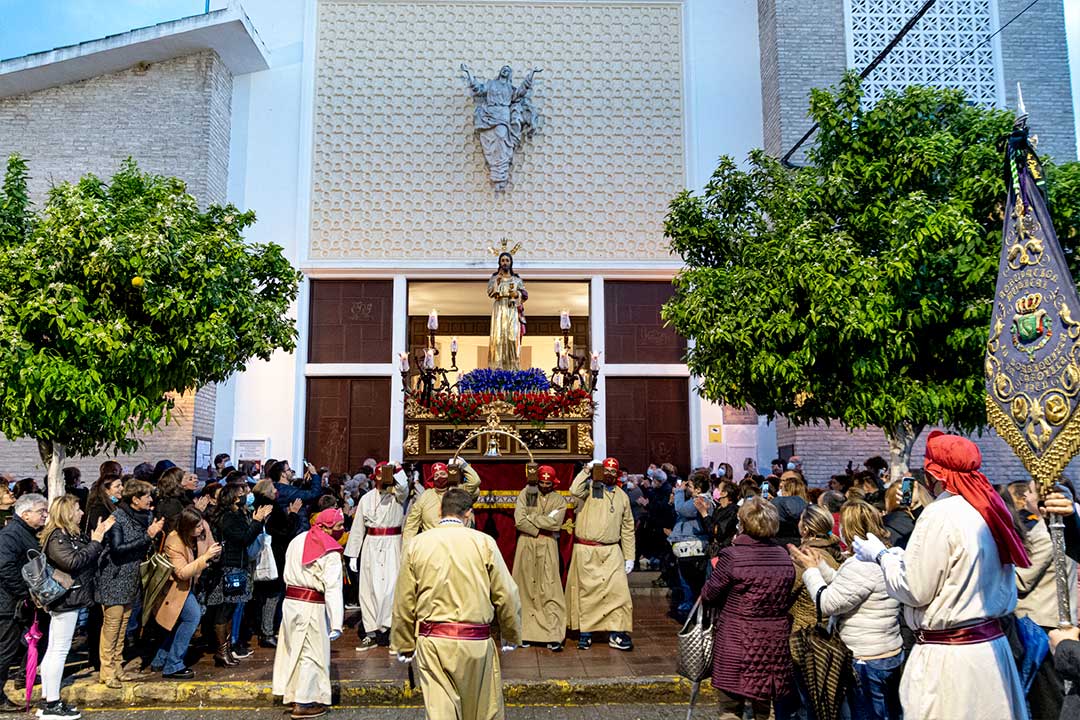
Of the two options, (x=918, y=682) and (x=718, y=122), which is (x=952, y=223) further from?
(x=718, y=122)

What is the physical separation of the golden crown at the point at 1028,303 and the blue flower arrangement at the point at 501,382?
269 inches

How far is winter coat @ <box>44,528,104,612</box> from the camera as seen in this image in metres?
5.64

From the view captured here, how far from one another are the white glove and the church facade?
9633mm

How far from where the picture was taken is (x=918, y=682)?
341 centimetres

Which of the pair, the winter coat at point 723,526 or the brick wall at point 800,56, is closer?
the winter coat at point 723,526

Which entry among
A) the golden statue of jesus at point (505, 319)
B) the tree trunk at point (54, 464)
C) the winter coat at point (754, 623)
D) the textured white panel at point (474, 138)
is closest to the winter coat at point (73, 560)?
the tree trunk at point (54, 464)

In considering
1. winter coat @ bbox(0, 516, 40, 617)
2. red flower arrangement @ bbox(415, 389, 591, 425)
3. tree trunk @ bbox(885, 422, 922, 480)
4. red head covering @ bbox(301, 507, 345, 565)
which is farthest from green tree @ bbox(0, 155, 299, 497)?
tree trunk @ bbox(885, 422, 922, 480)

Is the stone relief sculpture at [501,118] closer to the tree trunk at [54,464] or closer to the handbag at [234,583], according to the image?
the tree trunk at [54,464]

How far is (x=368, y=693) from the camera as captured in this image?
6207mm

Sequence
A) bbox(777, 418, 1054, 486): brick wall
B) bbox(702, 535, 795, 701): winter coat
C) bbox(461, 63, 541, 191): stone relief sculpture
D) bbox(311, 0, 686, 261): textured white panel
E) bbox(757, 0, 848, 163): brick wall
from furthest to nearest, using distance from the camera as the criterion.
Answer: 1. bbox(311, 0, 686, 261): textured white panel
2. bbox(461, 63, 541, 191): stone relief sculpture
3. bbox(757, 0, 848, 163): brick wall
4. bbox(777, 418, 1054, 486): brick wall
5. bbox(702, 535, 795, 701): winter coat

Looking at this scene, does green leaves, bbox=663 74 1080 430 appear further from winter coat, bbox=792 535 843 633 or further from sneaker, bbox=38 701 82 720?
sneaker, bbox=38 701 82 720

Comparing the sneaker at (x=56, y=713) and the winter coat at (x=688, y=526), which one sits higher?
the winter coat at (x=688, y=526)

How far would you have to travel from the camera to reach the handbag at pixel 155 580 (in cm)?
654

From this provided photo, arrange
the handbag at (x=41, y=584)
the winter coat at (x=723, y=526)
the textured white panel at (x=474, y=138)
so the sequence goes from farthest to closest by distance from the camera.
A: the textured white panel at (x=474, y=138)
the winter coat at (x=723, y=526)
the handbag at (x=41, y=584)
